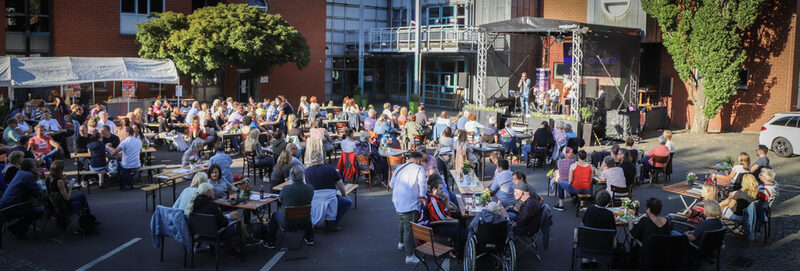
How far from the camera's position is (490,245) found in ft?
26.1

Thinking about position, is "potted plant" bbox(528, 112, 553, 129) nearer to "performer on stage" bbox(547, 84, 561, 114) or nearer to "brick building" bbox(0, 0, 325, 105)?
"performer on stage" bbox(547, 84, 561, 114)

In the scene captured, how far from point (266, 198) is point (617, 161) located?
7.08 meters

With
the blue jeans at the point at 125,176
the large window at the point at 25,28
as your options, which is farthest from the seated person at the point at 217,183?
the large window at the point at 25,28

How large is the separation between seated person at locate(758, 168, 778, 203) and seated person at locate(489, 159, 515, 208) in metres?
3.86

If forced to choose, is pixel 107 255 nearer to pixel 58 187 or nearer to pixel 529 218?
pixel 58 187

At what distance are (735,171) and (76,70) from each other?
761 inches

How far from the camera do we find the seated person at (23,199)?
30.5ft

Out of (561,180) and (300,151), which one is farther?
(300,151)

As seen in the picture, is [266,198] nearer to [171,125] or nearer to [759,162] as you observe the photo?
[759,162]

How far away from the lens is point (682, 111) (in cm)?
2433

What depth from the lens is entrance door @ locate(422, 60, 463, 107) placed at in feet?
107

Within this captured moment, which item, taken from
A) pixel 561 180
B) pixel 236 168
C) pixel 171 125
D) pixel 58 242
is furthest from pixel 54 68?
pixel 561 180

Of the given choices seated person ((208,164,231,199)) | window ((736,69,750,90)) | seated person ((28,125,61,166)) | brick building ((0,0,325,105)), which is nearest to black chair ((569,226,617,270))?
seated person ((208,164,231,199))

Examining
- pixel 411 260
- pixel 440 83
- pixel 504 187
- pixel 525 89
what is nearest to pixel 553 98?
pixel 525 89
